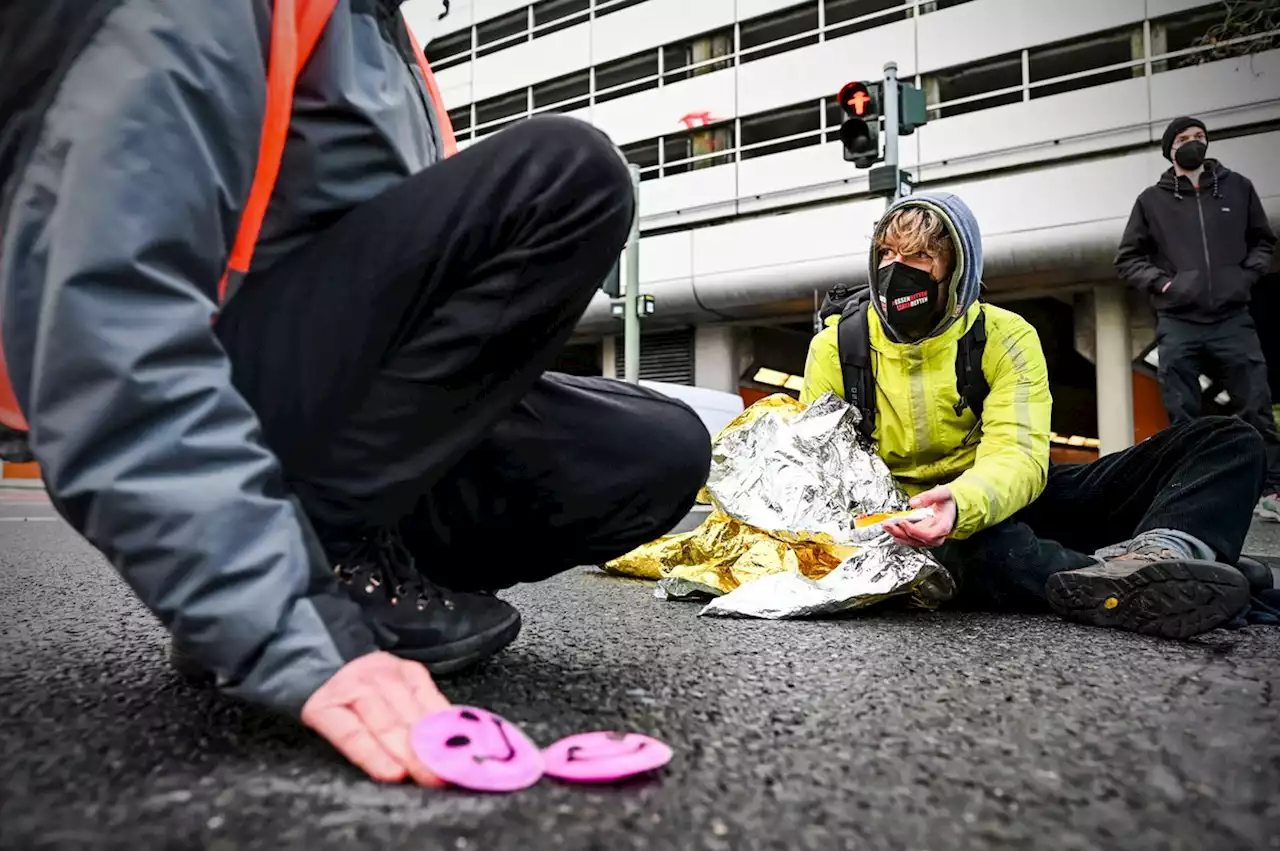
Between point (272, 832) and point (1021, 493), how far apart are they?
1554mm

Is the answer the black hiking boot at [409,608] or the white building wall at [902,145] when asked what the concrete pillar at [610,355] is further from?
the black hiking boot at [409,608]

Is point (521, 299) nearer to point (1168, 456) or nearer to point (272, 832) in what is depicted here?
point (272, 832)

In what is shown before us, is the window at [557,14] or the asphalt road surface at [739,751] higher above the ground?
the window at [557,14]

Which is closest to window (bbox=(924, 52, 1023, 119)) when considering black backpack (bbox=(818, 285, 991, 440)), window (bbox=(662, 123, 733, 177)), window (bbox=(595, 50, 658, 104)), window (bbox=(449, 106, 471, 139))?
window (bbox=(662, 123, 733, 177))

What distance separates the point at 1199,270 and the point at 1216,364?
0.44 meters

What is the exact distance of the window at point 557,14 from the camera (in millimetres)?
12070

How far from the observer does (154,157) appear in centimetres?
69

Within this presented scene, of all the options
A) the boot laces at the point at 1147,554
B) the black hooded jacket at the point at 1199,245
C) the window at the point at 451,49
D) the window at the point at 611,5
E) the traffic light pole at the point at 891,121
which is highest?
the window at the point at 451,49

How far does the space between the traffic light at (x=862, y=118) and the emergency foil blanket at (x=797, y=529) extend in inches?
123

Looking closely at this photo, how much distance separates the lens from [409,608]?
100 cm

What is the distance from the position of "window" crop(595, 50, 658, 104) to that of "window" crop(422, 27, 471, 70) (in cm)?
239

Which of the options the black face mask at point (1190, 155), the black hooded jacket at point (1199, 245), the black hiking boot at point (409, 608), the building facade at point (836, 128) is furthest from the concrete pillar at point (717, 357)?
the black hiking boot at point (409, 608)

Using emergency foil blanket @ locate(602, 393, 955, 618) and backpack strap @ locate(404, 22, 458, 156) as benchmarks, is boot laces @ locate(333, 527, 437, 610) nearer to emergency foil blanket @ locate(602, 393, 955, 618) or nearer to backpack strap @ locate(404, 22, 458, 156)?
backpack strap @ locate(404, 22, 458, 156)

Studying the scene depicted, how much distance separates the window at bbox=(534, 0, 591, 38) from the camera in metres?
12.1
